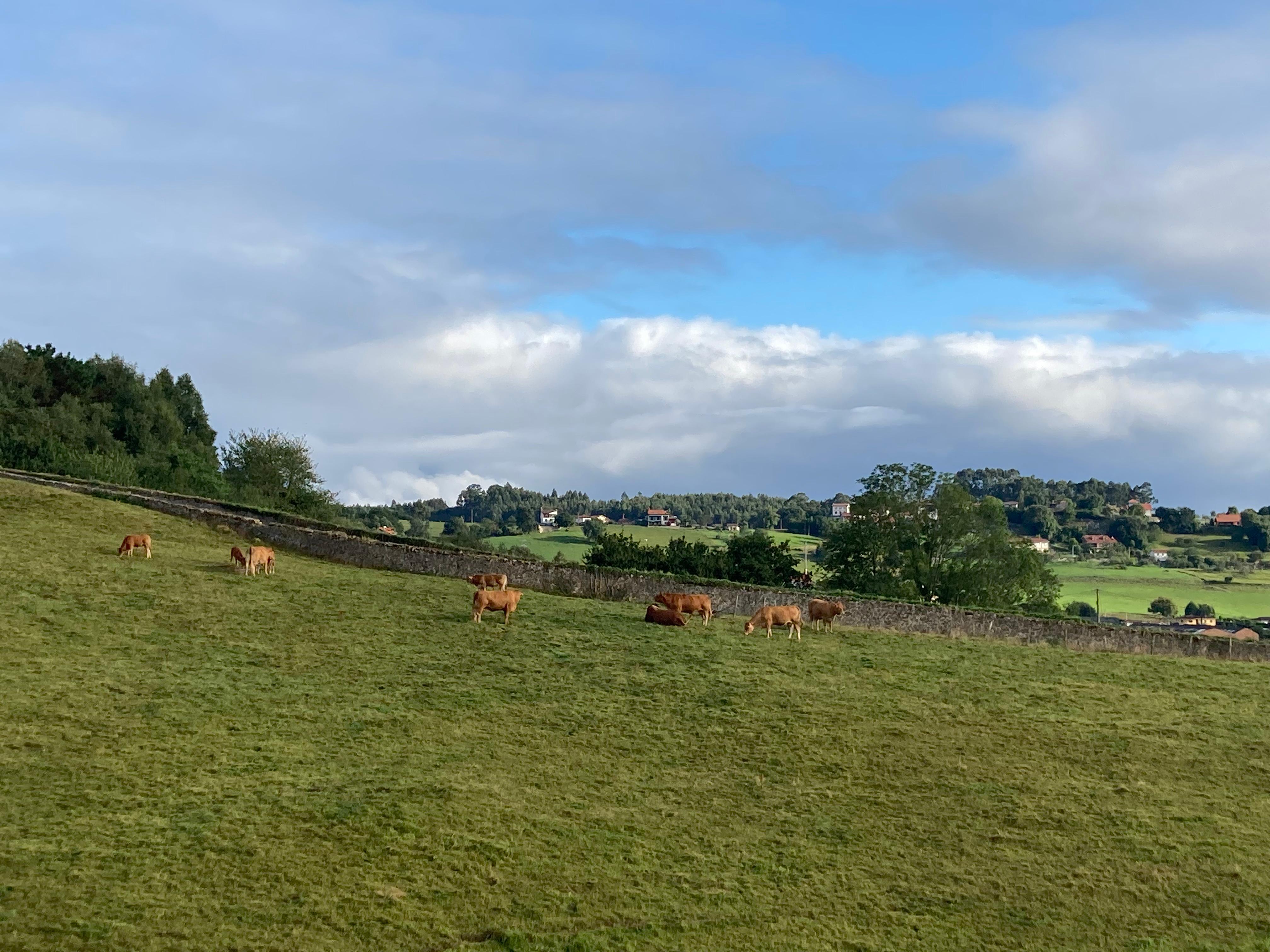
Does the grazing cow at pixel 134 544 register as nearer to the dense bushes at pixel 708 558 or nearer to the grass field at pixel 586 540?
the dense bushes at pixel 708 558

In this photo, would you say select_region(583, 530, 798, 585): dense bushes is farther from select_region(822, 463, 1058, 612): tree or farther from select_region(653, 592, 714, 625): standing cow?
select_region(653, 592, 714, 625): standing cow

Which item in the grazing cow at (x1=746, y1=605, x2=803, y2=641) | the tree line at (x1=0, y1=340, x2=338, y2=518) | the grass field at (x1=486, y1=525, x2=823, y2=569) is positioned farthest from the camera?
the grass field at (x1=486, y1=525, x2=823, y2=569)

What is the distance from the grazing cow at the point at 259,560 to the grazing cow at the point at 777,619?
15.8 meters

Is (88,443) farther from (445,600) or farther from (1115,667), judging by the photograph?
(1115,667)

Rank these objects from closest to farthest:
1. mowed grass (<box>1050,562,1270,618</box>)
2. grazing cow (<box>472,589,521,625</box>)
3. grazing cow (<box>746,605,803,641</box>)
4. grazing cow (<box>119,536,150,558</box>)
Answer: grazing cow (<box>472,589,521,625</box>) < grazing cow (<box>746,605,803,641</box>) < grazing cow (<box>119,536,150,558</box>) < mowed grass (<box>1050,562,1270,618</box>)

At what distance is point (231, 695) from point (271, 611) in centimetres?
765

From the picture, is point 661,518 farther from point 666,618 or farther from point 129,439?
point 666,618

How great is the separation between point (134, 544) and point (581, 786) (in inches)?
919

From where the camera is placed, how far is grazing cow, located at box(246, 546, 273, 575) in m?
37.8

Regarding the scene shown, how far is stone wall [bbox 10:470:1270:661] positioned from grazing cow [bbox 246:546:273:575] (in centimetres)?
539

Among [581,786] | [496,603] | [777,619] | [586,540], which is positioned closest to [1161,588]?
[586,540]

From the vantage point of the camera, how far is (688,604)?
3550 cm

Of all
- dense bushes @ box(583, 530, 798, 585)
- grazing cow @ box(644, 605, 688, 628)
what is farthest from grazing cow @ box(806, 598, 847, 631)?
dense bushes @ box(583, 530, 798, 585)

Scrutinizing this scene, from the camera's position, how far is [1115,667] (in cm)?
3516
